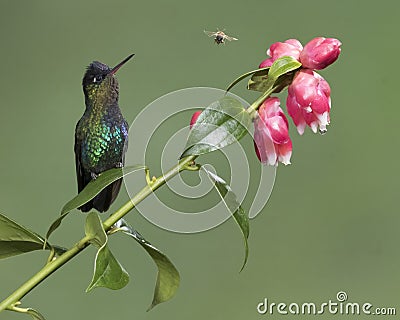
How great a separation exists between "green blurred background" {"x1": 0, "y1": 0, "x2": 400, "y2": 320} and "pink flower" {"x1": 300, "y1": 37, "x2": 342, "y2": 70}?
4.52 feet

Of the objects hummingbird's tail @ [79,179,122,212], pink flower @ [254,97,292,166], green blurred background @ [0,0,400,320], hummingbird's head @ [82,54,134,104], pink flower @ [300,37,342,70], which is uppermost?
green blurred background @ [0,0,400,320]

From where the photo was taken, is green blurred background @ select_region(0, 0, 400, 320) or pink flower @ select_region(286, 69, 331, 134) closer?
pink flower @ select_region(286, 69, 331, 134)

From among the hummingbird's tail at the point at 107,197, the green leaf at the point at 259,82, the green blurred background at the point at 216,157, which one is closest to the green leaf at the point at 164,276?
the hummingbird's tail at the point at 107,197

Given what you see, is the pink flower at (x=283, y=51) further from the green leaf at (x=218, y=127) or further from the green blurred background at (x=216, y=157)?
the green blurred background at (x=216, y=157)

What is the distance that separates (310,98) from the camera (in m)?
0.49

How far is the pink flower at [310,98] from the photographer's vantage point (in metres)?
0.49

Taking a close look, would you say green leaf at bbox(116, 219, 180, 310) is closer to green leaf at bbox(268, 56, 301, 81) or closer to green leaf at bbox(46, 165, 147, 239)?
green leaf at bbox(46, 165, 147, 239)

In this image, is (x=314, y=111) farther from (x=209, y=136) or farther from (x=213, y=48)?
(x=213, y=48)

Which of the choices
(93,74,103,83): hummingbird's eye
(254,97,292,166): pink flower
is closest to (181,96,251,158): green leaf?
(254,97,292,166): pink flower

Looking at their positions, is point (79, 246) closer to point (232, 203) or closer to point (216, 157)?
point (232, 203)

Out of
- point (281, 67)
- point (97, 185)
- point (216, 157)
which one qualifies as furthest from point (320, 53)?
point (216, 157)

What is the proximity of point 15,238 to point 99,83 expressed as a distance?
0.44 feet

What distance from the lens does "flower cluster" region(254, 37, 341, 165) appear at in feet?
1.63

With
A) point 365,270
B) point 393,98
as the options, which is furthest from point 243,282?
point 393,98
